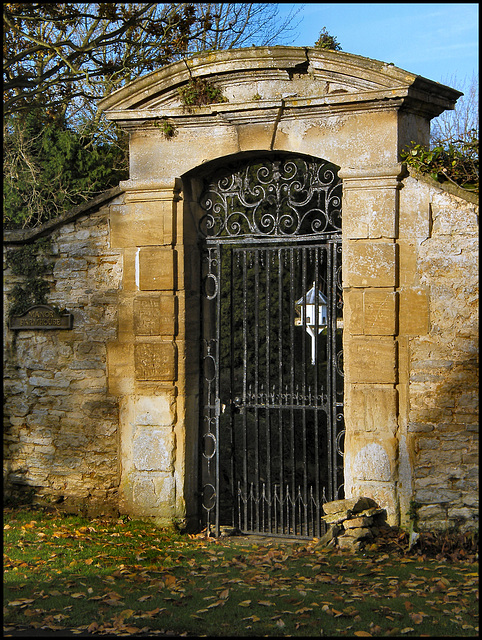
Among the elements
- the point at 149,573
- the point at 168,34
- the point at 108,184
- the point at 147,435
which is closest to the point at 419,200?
the point at 147,435

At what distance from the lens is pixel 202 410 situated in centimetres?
678

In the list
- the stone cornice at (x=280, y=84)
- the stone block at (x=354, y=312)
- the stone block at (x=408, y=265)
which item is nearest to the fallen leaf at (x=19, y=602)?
the stone block at (x=354, y=312)

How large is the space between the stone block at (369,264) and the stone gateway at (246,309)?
17 millimetres

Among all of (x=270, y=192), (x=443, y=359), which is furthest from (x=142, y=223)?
(x=443, y=359)

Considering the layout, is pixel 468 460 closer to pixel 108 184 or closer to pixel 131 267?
pixel 131 267

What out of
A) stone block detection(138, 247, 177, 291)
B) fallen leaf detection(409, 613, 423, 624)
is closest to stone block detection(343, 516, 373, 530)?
fallen leaf detection(409, 613, 423, 624)

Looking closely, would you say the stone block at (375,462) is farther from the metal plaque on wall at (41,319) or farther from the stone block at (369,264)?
the metal plaque on wall at (41,319)

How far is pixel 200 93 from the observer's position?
640cm

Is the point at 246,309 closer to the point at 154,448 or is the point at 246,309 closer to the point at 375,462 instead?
the point at 154,448

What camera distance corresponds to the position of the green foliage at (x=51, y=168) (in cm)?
1192

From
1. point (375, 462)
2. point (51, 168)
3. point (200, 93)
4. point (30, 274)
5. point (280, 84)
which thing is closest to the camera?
point (375, 462)

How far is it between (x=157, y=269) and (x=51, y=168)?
6350 millimetres

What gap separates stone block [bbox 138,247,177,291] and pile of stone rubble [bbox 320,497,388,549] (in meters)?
2.41

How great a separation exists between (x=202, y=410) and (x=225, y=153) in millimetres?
2379
